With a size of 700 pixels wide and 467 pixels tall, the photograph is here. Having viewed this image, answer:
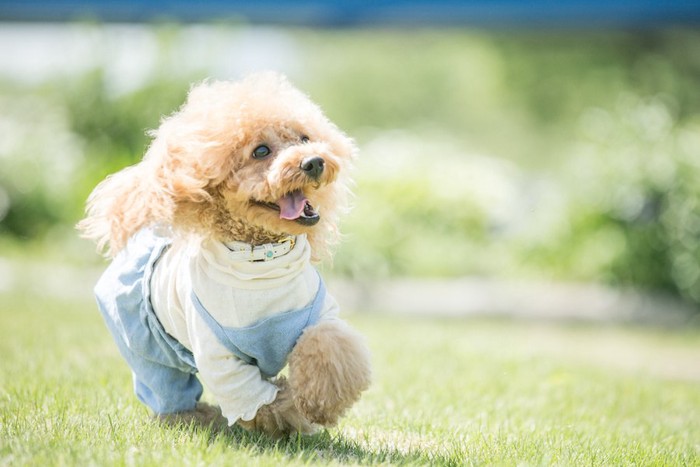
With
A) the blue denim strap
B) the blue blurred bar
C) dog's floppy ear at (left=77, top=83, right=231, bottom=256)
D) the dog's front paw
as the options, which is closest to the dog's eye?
dog's floppy ear at (left=77, top=83, right=231, bottom=256)

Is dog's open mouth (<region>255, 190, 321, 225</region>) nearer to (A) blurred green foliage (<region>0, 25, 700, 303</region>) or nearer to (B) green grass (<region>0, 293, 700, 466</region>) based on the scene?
(B) green grass (<region>0, 293, 700, 466</region>)

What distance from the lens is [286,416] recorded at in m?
3.29

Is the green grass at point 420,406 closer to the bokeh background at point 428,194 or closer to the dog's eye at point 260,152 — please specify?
the dog's eye at point 260,152

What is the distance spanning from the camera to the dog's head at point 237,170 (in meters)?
3.11

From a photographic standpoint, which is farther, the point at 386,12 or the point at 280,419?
the point at 386,12

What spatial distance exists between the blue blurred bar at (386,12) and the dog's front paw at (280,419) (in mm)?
10752

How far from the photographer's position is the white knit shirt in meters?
3.16

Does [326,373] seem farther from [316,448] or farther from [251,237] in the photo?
[251,237]

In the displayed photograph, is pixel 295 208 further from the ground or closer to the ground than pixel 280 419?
further from the ground

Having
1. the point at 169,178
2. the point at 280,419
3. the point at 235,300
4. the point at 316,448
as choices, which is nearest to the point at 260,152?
the point at 169,178

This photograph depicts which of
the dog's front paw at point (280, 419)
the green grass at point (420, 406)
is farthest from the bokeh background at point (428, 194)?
the dog's front paw at point (280, 419)

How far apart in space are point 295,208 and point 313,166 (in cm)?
19

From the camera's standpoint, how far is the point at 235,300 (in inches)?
124

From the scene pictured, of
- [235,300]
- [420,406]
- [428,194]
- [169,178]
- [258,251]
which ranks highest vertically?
[169,178]
